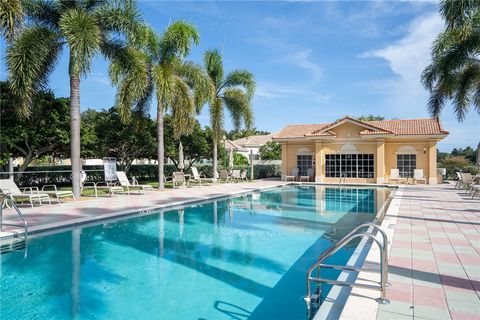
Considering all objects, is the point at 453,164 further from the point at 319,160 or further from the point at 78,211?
the point at 78,211

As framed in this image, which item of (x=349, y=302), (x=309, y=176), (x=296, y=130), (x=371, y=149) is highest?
(x=296, y=130)

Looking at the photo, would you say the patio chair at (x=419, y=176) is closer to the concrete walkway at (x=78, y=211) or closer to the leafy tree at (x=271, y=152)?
the concrete walkway at (x=78, y=211)

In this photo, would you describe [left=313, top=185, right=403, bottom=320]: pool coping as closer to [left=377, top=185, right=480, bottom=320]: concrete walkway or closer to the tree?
[left=377, top=185, right=480, bottom=320]: concrete walkway

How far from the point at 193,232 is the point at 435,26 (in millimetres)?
17527

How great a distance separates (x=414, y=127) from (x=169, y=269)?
25.1m

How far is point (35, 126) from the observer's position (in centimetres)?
1694

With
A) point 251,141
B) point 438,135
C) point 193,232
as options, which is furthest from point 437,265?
point 251,141

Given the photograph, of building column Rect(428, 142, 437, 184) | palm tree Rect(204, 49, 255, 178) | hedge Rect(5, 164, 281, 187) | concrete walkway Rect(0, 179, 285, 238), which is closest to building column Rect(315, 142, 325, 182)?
palm tree Rect(204, 49, 255, 178)

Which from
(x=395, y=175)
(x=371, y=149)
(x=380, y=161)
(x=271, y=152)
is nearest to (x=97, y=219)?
(x=380, y=161)

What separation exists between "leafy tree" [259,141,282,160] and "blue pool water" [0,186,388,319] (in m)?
36.1

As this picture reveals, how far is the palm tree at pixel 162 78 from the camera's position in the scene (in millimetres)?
16375

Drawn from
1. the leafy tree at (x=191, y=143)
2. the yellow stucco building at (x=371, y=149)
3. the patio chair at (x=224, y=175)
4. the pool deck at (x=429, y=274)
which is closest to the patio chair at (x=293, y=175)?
the yellow stucco building at (x=371, y=149)

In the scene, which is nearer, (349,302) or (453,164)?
(349,302)

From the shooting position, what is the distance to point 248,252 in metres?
7.78
